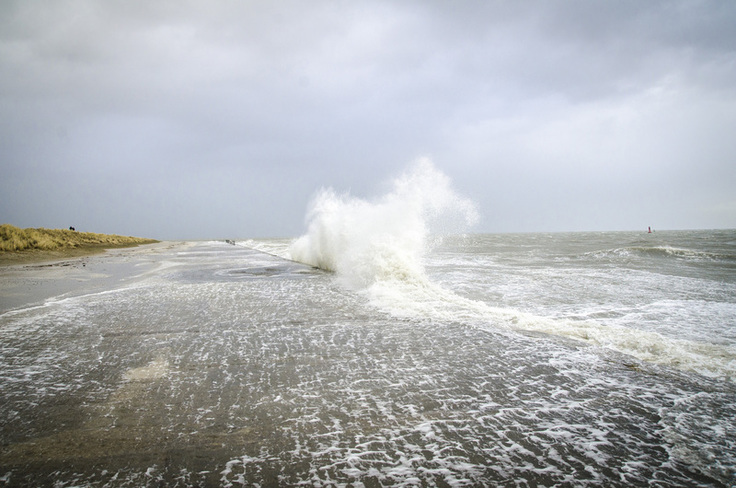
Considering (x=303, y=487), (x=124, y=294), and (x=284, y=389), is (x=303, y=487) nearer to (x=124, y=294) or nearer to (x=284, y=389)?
(x=284, y=389)

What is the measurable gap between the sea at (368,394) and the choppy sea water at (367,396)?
0.01 metres

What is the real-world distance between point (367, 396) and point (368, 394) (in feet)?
0.10

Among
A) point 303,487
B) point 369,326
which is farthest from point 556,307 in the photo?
point 303,487

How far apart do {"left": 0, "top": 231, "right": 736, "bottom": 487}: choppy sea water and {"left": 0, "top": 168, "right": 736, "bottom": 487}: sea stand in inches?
0.5

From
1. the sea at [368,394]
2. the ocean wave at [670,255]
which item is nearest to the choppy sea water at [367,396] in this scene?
the sea at [368,394]

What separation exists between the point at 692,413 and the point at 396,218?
7.80m

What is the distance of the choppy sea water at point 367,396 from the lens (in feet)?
5.22

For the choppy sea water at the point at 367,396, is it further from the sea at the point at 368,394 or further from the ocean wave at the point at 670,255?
the ocean wave at the point at 670,255

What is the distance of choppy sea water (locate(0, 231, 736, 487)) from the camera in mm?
1591

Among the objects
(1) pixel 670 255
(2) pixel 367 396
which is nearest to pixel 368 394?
(2) pixel 367 396

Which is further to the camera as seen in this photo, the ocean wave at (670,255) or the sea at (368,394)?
the ocean wave at (670,255)

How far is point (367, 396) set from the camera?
7.39ft

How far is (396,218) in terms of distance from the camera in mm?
9609

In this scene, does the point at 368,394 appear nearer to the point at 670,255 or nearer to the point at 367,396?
the point at 367,396
